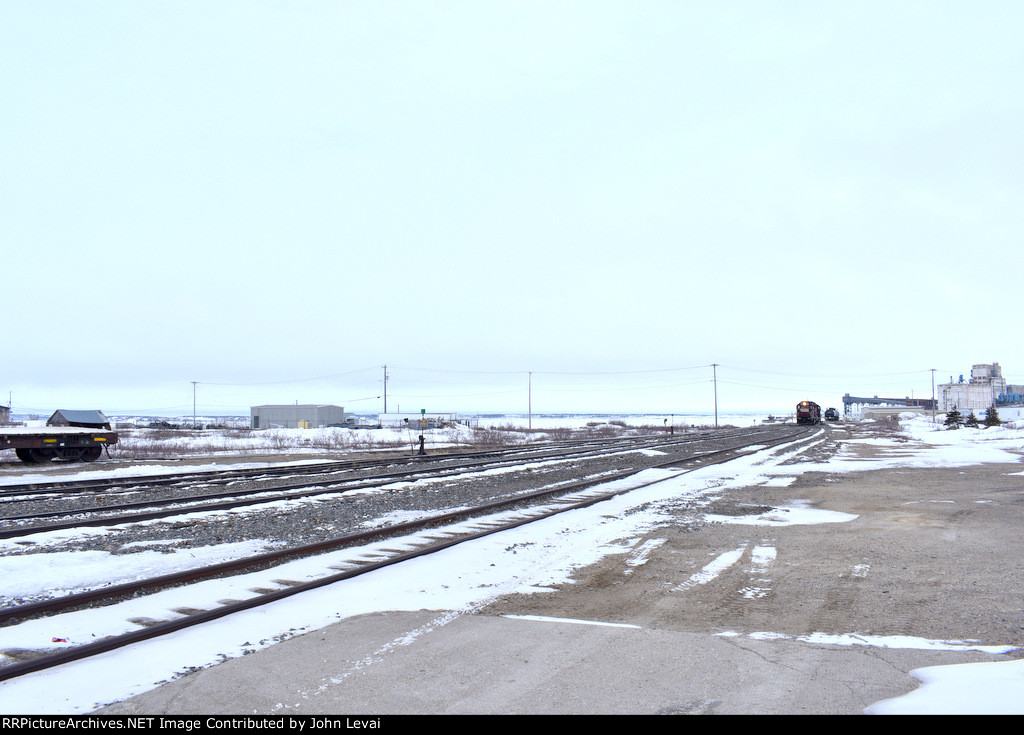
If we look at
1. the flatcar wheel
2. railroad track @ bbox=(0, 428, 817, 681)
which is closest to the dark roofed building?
the flatcar wheel

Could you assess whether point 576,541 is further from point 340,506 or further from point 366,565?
point 340,506

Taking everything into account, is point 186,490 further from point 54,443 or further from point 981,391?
point 981,391

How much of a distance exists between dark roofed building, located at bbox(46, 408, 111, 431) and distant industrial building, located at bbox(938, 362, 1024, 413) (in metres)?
137

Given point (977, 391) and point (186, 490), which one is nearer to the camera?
point (186, 490)

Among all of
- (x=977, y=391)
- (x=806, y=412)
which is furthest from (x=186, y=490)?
(x=977, y=391)

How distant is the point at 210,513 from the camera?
527 inches

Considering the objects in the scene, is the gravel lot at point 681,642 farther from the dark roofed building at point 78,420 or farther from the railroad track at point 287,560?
the dark roofed building at point 78,420

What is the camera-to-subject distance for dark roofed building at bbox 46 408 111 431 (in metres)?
33.8

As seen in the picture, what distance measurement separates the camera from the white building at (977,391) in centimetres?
13238

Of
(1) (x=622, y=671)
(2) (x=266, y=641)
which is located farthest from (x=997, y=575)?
(2) (x=266, y=641)

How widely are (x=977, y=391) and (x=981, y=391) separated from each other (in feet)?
2.13

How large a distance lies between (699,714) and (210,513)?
1167cm

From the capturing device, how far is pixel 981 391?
439 ft

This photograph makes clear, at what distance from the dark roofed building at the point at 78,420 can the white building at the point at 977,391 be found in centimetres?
13658
